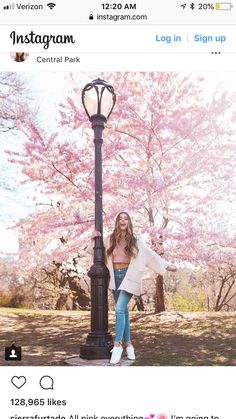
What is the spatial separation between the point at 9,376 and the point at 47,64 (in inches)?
95.0

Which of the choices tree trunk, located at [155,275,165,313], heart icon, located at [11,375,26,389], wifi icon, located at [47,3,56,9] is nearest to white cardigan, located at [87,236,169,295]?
heart icon, located at [11,375,26,389]

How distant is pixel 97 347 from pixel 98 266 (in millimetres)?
684

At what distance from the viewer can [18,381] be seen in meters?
3.36

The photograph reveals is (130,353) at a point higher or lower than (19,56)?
lower

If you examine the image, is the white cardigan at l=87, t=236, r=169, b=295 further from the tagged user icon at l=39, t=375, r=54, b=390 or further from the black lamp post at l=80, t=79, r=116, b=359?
the tagged user icon at l=39, t=375, r=54, b=390

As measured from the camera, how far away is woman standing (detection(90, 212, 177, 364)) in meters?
3.91

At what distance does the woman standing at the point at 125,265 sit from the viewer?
12.8 feet

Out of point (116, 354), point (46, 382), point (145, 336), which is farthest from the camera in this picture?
point (145, 336)

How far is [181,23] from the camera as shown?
3520mm

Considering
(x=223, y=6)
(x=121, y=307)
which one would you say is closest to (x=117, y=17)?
(x=223, y=6)

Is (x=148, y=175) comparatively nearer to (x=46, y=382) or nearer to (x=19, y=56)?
(x=19, y=56)

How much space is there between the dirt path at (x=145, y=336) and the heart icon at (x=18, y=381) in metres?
0.25

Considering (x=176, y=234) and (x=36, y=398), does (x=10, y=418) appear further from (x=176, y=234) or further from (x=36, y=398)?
(x=176, y=234)

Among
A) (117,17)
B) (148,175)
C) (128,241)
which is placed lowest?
(128,241)
